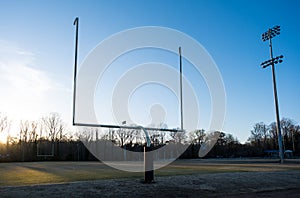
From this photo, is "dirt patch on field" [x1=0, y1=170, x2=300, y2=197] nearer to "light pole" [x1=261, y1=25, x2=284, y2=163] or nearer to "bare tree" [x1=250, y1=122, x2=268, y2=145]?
"light pole" [x1=261, y1=25, x2=284, y2=163]

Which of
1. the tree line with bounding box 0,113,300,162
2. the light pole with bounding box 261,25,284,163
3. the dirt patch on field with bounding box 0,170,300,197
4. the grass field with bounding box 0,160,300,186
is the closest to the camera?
the dirt patch on field with bounding box 0,170,300,197

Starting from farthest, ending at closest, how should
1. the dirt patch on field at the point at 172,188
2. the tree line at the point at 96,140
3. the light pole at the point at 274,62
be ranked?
the tree line at the point at 96,140
the light pole at the point at 274,62
the dirt patch on field at the point at 172,188

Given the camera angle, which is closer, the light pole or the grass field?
the grass field

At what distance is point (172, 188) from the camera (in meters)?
8.94

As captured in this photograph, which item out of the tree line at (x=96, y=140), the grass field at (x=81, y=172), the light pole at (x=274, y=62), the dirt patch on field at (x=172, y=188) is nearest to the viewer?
the dirt patch on field at (x=172, y=188)

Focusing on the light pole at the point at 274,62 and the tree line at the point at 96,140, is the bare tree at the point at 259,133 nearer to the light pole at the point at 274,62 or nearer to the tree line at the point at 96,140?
the tree line at the point at 96,140

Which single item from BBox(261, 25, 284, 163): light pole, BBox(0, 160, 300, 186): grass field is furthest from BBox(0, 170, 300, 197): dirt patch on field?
BBox(261, 25, 284, 163): light pole

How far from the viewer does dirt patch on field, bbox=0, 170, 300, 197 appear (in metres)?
7.94

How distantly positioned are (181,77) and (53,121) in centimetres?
4225

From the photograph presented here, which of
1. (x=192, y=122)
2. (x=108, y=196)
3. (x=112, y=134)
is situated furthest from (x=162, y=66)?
(x=112, y=134)

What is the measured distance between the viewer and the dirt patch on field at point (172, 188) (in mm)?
7941

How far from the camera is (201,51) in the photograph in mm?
12305

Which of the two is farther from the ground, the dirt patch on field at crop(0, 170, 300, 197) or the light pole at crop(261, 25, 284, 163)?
the light pole at crop(261, 25, 284, 163)

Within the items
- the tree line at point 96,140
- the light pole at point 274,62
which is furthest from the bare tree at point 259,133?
the light pole at point 274,62
